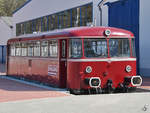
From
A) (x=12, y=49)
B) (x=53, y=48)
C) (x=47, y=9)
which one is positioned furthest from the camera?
(x=47, y=9)

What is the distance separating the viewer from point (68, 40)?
41.2ft

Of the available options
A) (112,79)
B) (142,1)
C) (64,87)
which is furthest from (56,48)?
(142,1)

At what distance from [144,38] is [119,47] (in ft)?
25.0

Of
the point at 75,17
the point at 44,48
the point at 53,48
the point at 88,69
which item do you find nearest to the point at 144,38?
the point at 44,48

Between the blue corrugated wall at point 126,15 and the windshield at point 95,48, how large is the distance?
8.40 m

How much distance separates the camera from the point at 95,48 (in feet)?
40.1

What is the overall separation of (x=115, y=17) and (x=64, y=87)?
32.4 ft

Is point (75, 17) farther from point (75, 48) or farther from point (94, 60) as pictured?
point (94, 60)

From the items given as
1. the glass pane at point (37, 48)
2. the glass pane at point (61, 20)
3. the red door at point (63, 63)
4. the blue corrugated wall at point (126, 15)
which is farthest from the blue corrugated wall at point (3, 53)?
the red door at point (63, 63)

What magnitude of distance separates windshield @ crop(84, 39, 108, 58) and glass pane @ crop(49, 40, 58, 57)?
5.62ft

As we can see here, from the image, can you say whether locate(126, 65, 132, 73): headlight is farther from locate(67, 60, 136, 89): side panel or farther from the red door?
the red door

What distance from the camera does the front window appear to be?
1239cm

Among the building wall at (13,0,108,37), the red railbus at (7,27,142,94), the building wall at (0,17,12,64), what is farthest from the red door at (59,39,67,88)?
the building wall at (0,17,12,64)

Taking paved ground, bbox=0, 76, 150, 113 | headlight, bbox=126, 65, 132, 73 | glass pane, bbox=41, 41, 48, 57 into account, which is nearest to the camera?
paved ground, bbox=0, 76, 150, 113
